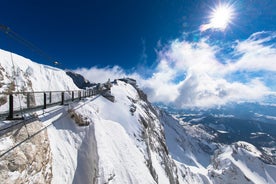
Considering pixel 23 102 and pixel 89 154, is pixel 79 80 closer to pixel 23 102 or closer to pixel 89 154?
pixel 89 154

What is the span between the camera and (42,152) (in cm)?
1114

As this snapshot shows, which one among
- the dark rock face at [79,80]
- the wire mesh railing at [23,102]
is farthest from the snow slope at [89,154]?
the dark rock face at [79,80]

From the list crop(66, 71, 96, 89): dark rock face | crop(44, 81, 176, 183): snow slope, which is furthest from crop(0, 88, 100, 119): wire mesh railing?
crop(66, 71, 96, 89): dark rock face

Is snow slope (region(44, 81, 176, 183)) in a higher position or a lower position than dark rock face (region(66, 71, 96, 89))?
lower

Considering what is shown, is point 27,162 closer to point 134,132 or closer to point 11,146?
point 11,146

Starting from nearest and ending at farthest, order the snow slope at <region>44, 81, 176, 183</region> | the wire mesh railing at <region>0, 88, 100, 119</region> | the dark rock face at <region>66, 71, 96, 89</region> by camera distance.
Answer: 1. the wire mesh railing at <region>0, 88, 100, 119</region>
2. the snow slope at <region>44, 81, 176, 183</region>
3. the dark rock face at <region>66, 71, 96, 89</region>

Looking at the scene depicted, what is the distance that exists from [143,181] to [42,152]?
927cm

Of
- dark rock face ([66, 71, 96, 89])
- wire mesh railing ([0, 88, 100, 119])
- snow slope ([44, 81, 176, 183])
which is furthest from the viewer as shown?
dark rock face ([66, 71, 96, 89])

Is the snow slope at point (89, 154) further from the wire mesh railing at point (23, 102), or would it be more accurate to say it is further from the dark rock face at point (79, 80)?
the dark rock face at point (79, 80)

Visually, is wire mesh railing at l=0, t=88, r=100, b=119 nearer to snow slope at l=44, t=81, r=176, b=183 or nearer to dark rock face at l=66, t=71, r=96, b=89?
snow slope at l=44, t=81, r=176, b=183

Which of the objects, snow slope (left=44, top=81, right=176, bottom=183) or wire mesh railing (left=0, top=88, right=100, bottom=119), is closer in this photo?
wire mesh railing (left=0, top=88, right=100, bottom=119)

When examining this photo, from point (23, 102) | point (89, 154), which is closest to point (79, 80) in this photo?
point (89, 154)

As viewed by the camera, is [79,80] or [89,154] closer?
[89,154]

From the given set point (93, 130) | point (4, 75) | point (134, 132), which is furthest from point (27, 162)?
point (134, 132)
